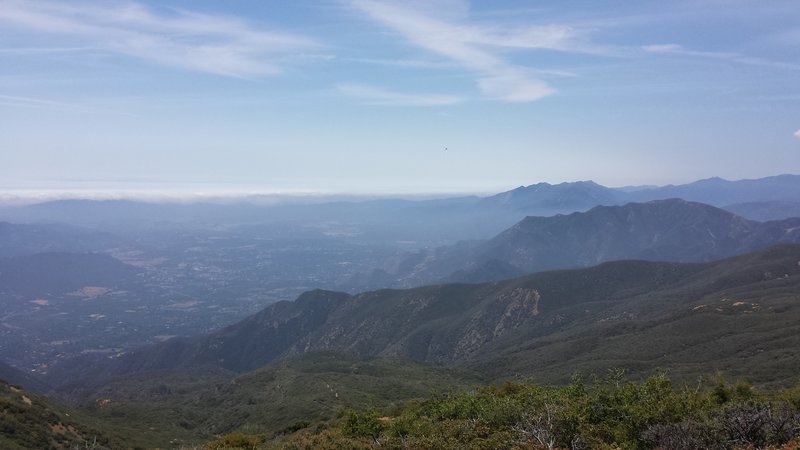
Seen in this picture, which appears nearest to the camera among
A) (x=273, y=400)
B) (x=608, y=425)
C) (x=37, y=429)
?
(x=608, y=425)

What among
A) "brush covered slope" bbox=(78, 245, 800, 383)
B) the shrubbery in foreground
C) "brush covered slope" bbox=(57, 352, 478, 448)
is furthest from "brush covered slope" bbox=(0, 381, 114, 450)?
"brush covered slope" bbox=(78, 245, 800, 383)

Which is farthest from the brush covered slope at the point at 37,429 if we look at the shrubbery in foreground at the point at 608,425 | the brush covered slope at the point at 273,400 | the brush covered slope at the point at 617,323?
the brush covered slope at the point at 617,323

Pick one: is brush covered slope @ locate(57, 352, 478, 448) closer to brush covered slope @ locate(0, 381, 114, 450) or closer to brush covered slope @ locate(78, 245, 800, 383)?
brush covered slope @ locate(0, 381, 114, 450)

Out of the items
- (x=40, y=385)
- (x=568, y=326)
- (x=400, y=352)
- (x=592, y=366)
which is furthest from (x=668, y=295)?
(x=40, y=385)

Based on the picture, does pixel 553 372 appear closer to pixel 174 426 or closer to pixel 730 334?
pixel 730 334

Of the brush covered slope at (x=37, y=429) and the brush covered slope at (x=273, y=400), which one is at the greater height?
the brush covered slope at (x=37, y=429)

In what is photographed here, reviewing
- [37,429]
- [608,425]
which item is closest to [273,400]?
[37,429]

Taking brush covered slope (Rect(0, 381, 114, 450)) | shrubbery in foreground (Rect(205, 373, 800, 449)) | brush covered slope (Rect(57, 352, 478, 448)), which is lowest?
brush covered slope (Rect(57, 352, 478, 448))

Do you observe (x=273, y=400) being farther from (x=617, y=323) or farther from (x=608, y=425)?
(x=617, y=323)

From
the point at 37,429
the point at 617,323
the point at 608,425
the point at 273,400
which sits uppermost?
the point at 608,425

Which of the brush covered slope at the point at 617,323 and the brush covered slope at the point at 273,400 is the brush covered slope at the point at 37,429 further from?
the brush covered slope at the point at 617,323
